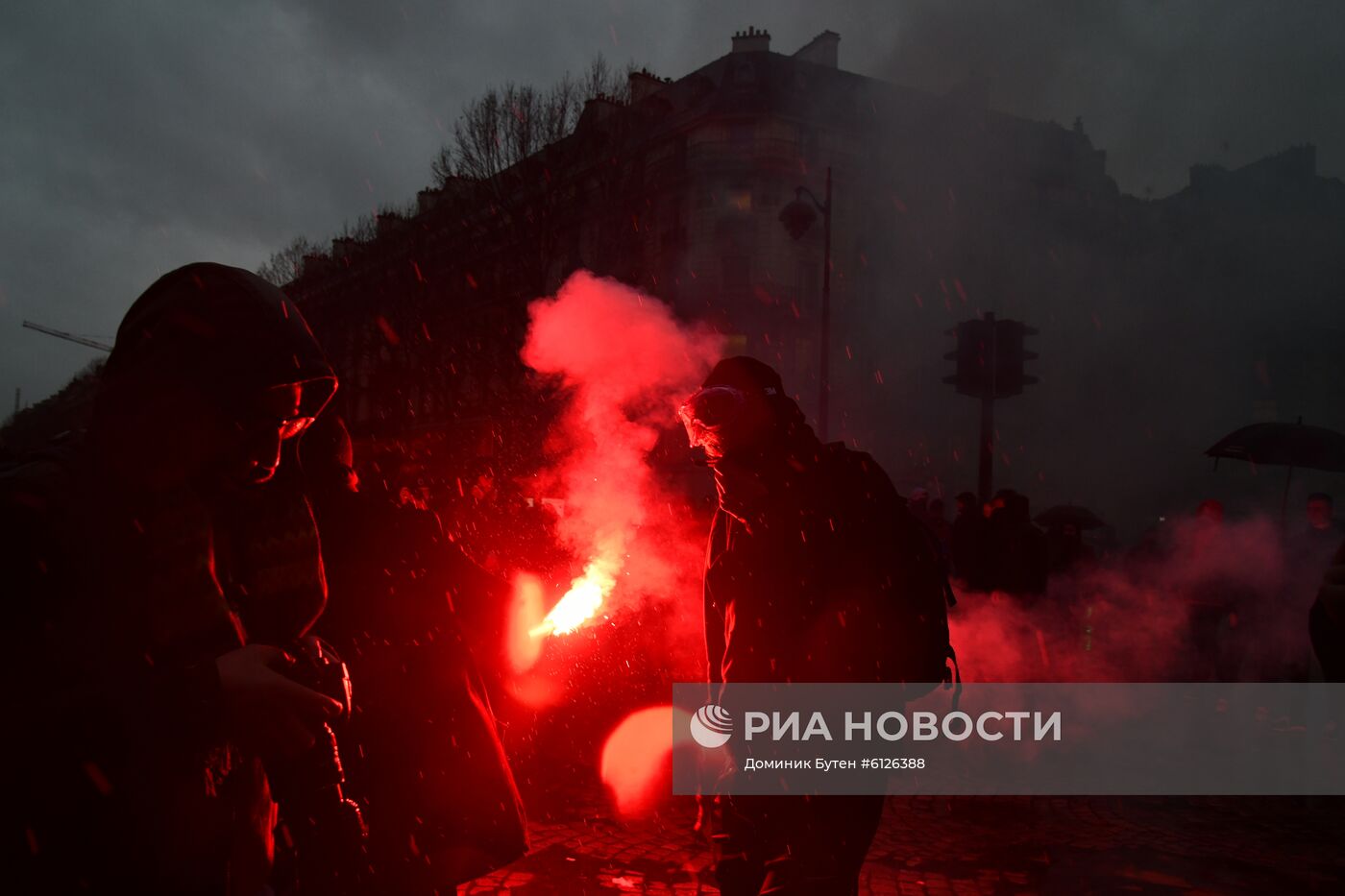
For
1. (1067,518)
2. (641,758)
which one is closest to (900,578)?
(641,758)

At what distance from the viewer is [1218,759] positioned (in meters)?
7.71

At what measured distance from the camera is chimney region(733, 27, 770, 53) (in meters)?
31.8

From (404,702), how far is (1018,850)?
176 inches

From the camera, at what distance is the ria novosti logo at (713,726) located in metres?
2.80

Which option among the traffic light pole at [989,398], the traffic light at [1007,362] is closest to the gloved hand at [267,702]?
the traffic light pole at [989,398]

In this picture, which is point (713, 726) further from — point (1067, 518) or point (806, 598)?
point (1067, 518)

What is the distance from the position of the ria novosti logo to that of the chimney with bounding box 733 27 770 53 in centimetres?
3211

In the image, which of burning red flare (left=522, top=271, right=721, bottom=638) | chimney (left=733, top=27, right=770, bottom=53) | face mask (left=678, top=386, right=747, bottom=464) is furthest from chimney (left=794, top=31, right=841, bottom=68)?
face mask (left=678, top=386, right=747, bottom=464)

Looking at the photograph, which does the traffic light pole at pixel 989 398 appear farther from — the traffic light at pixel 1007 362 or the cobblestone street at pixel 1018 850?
the cobblestone street at pixel 1018 850

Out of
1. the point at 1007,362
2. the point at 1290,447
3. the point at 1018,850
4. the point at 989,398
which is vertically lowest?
the point at 1018,850

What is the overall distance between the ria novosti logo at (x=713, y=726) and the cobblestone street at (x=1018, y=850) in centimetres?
191

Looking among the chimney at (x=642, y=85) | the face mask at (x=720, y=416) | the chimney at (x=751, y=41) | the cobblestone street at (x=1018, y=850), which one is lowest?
the cobblestone street at (x=1018, y=850)

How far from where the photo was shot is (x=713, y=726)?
2.87 m

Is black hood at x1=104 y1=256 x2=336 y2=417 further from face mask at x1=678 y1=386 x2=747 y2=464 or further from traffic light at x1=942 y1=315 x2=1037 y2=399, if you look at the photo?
traffic light at x1=942 y1=315 x2=1037 y2=399
